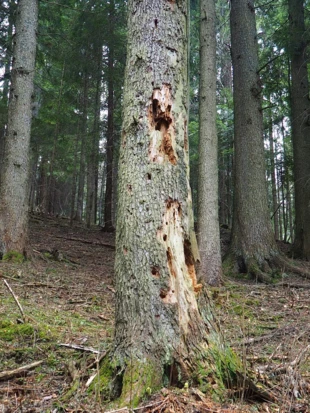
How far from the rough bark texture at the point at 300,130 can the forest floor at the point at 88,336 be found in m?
3.35

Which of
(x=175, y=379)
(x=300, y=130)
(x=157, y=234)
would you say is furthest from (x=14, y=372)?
(x=300, y=130)

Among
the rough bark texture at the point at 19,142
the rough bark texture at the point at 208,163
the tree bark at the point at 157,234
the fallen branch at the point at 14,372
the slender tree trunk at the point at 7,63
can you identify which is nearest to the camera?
the tree bark at the point at 157,234

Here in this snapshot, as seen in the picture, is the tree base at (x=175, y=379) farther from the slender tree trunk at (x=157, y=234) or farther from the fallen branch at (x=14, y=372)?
the fallen branch at (x=14, y=372)

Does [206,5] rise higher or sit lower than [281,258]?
higher

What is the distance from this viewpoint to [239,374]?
8.29ft

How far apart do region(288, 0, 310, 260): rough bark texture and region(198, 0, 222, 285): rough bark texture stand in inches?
156

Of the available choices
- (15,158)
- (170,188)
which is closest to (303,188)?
(15,158)

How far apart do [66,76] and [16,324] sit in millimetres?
12946

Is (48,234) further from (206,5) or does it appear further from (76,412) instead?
(76,412)

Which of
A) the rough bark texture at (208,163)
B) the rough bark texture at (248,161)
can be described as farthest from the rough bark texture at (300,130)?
the rough bark texture at (208,163)

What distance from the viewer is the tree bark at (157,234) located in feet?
7.83

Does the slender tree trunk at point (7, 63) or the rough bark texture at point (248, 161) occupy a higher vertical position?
the slender tree trunk at point (7, 63)

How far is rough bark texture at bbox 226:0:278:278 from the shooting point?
8211 millimetres

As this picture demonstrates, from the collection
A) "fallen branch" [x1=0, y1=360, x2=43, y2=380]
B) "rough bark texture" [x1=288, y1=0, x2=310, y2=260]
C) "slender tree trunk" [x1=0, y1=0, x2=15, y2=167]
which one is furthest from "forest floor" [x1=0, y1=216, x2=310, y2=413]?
"slender tree trunk" [x1=0, y1=0, x2=15, y2=167]
